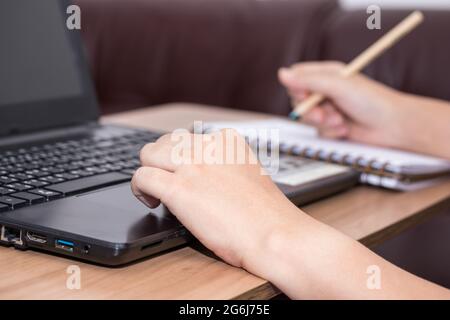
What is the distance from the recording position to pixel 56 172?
664mm

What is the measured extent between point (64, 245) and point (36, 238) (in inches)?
1.1

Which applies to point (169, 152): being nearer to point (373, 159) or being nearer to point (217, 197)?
point (217, 197)

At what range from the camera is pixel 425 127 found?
96cm

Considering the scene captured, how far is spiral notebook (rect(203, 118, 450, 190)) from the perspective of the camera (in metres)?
0.80

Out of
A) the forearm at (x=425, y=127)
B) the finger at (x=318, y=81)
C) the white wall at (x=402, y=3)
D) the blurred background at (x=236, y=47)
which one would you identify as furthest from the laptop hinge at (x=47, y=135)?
the white wall at (x=402, y=3)

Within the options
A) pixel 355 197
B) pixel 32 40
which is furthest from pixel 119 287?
pixel 32 40

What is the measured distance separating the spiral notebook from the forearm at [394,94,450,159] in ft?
0.12

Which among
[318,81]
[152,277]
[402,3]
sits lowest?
[152,277]

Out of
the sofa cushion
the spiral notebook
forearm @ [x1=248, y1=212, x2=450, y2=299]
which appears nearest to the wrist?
forearm @ [x1=248, y1=212, x2=450, y2=299]

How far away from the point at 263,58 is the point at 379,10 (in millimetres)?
331

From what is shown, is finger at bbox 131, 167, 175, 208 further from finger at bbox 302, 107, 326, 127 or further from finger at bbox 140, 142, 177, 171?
finger at bbox 302, 107, 326, 127

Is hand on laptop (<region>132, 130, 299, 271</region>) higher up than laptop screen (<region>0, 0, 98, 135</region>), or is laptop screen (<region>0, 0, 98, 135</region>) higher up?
laptop screen (<region>0, 0, 98, 135</region>)

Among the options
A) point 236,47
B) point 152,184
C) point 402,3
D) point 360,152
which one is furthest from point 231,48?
point 152,184

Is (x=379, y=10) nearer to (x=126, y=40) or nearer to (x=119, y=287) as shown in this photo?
(x=126, y=40)
